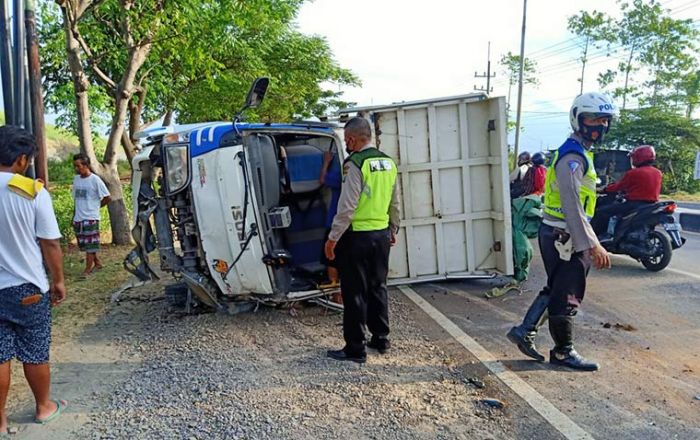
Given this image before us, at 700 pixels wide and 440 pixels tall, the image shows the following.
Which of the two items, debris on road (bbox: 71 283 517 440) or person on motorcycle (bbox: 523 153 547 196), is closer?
debris on road (bbox: 71 283 517 440)

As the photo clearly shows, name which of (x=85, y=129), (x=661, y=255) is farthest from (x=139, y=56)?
(x=661, y=255)

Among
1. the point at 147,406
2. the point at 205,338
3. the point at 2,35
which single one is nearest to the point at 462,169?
the point at 205,338

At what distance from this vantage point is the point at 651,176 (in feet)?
23.0

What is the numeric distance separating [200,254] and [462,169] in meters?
3.04

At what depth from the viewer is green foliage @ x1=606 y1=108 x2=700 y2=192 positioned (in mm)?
25219

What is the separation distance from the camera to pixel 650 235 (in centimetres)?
712

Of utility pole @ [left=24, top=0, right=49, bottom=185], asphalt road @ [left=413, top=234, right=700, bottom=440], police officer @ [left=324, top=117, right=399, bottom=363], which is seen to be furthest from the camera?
utility pole @ [left=24, top=0, right=49, bottom=185]

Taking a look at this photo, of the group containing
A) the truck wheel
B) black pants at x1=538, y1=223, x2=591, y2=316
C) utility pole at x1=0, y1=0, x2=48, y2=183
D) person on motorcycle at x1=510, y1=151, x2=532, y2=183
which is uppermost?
utility pole at x1=0, y1=0, x2=48, y2=183

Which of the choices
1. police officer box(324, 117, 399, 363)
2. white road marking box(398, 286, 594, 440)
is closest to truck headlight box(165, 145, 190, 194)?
police officer box(324, 117, 399, 363)

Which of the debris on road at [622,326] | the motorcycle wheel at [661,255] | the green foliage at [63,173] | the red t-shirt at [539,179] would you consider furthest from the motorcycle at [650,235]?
the green foliage at [63,173]

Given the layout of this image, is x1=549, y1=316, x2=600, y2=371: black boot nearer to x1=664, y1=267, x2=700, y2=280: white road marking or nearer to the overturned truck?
the overturned truck

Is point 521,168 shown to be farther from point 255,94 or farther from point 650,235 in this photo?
point 255,94

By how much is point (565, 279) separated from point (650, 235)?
3959 mm

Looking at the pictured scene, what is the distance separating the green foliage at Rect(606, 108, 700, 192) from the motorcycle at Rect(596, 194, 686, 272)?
2053 cm
